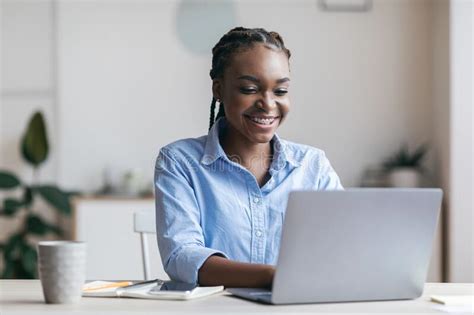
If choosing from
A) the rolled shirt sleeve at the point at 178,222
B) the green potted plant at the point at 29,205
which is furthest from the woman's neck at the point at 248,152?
the green potted plant at the point at 29,205

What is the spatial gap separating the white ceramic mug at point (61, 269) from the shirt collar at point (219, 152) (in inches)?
21.4

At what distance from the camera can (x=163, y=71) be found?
4918mm

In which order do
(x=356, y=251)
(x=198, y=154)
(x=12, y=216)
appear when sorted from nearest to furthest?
(x=356, y=251) → (x=198, y=154) → (x=12, y=216)

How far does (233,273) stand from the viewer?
168 centimetres

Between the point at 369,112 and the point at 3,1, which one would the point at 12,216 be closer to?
the point at 3,1

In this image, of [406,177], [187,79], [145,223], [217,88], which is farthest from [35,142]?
[217,88]

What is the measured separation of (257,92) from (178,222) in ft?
1.12

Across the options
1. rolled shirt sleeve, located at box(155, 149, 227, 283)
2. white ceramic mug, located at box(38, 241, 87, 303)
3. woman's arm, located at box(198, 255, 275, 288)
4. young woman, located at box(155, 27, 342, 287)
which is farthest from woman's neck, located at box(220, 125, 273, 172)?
white ceramic mug, located at box(38, 241, 87, 303)

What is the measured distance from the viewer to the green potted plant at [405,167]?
15.4 ft

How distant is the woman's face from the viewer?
195cm

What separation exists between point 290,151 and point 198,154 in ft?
0.75

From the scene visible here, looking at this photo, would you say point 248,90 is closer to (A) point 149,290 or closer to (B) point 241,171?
(B) point 241,171

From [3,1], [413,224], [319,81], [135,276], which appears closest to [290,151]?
[413,224]

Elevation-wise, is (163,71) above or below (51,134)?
above
